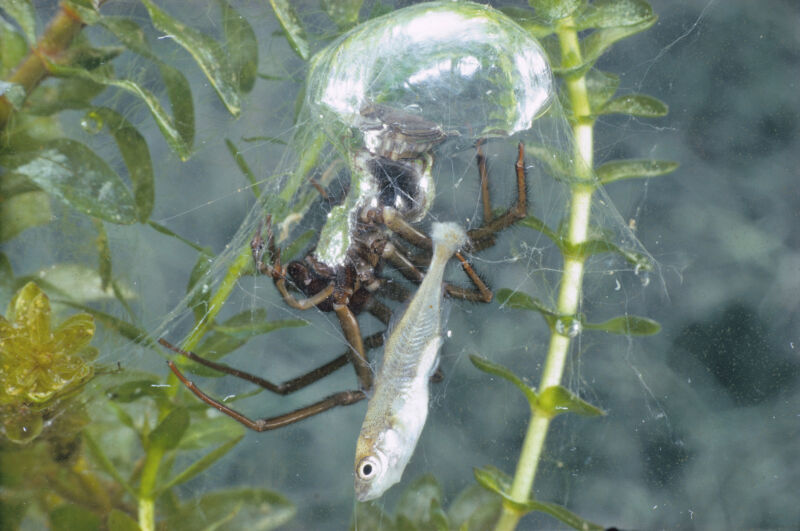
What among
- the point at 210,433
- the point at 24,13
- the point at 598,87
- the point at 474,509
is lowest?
the point at 474,509

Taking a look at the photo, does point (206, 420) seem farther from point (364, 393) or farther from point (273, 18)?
point (273, 18)

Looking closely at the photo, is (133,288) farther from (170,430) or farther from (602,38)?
(602,38)

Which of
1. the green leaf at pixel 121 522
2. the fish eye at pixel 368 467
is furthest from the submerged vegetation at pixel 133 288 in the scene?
the fish eye at pixel 368 467

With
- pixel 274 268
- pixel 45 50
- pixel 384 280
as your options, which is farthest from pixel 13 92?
pixel 384 280

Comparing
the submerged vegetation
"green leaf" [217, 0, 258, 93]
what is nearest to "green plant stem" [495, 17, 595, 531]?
the submerged vegetation

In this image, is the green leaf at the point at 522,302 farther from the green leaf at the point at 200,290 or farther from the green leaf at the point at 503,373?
the green leaf at the point at 200,290

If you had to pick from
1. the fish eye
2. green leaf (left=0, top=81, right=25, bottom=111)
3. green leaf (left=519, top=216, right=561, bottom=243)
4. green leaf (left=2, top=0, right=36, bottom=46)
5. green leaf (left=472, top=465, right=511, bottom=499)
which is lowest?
green leaf (left=472, top=465, right=511, bottom=499)

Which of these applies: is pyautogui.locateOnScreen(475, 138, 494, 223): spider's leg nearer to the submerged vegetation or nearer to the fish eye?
the submerged vegetation
